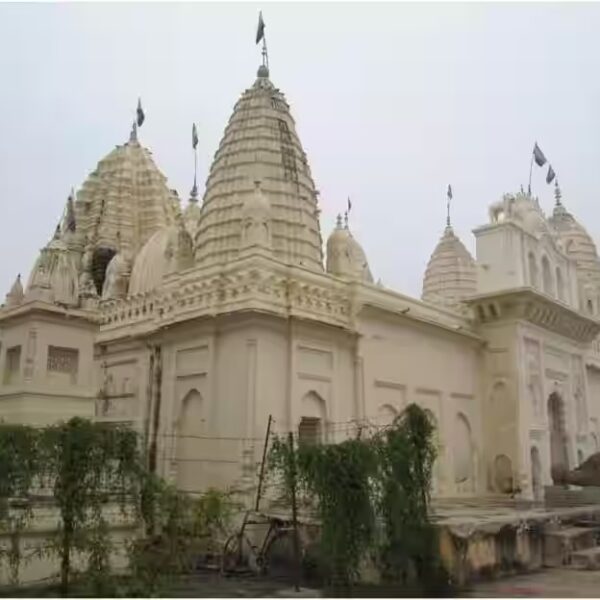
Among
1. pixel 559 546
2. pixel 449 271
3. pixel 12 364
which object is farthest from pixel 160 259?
pixel 449 271

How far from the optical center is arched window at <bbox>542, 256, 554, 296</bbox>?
86.2 ft

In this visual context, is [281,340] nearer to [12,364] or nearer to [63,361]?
[63,361]

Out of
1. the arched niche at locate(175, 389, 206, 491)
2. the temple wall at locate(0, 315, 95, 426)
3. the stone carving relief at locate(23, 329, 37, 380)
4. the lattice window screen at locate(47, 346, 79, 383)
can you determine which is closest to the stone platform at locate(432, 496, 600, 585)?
the arched niche at locate(175, 389, 206, 491)

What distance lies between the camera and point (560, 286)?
2720 centimetres

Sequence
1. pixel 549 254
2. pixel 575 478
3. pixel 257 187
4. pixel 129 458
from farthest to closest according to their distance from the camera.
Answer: pixel 549 254
pixel 575 478
pixel 257 187
pixel 129 458

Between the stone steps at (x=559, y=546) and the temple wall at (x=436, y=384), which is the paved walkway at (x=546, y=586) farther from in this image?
the temple wall at (x=436, y=384)

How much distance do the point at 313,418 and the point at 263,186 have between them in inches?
289

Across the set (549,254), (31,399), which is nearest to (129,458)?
(31,399)

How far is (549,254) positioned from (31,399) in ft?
62.7

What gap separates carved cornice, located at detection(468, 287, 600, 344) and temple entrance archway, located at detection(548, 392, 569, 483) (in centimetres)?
256

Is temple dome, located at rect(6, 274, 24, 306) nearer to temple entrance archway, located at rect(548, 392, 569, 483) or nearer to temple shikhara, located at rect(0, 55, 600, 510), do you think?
temple shikhara, located at rect(0, 55, 600, 510)

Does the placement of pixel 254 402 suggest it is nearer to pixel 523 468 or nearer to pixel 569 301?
pixel 523 468

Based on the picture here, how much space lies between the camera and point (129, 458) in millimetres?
10656

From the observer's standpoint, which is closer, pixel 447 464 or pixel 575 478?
pixel 447 464
